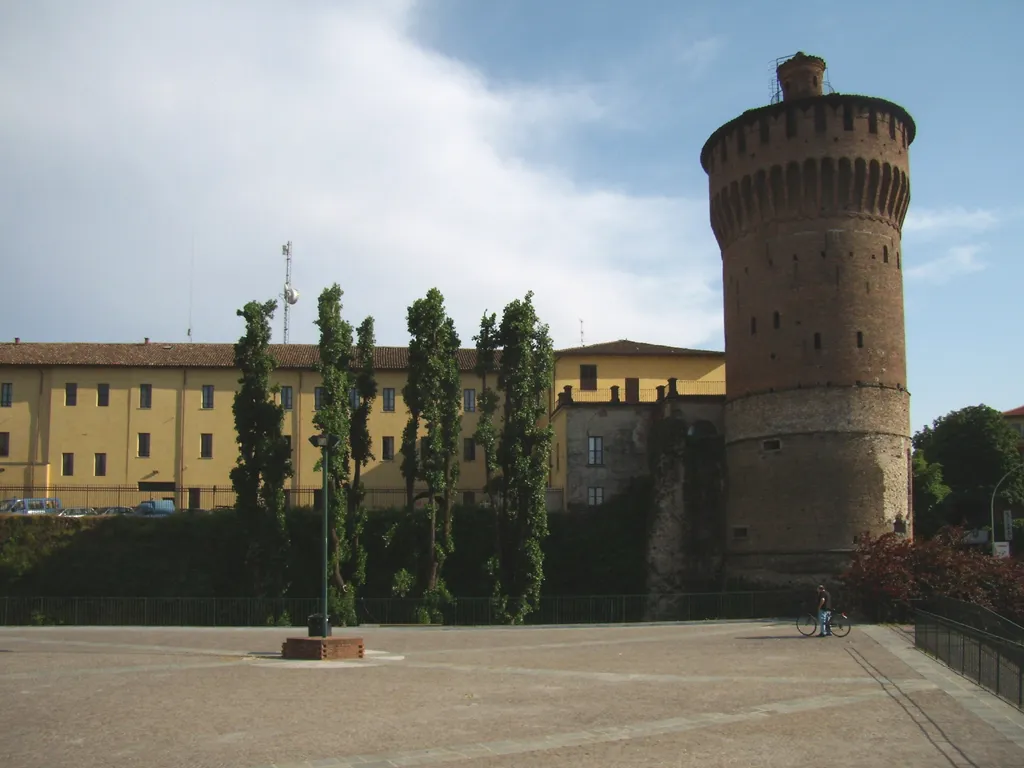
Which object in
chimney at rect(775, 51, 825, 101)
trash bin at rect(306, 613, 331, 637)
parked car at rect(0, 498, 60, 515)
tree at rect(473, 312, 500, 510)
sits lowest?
trash bin at rect(306, 613, 331, 637)

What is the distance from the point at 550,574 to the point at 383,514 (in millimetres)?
7655

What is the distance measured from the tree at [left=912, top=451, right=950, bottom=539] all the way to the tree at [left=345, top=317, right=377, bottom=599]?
1351 inches

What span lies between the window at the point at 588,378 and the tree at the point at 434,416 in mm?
15051

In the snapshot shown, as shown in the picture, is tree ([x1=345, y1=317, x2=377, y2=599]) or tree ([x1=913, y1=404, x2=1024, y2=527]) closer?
tree ([x1=345, y1=317, x2=377, y2=599])

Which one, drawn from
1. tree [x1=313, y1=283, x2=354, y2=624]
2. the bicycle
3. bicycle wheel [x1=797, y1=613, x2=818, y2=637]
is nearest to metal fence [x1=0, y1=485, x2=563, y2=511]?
tree [x1=313, y1=283, x2=354, y2=624]

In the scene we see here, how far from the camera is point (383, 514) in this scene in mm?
43812

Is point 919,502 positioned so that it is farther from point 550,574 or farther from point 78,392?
point 78,392

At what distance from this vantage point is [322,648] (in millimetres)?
22469

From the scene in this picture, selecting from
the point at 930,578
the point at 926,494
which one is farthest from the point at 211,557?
the point at 926,494

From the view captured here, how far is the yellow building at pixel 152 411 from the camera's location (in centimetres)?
5578

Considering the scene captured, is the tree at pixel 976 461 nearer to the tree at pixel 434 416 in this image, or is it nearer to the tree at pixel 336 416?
the tree at pixel 434 416

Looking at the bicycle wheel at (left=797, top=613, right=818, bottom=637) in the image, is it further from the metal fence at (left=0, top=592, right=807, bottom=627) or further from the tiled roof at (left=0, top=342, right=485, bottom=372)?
the tiled roof at (left=0, top=342, right=485, bottom=372)

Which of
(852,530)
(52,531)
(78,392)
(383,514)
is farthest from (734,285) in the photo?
(78,392)

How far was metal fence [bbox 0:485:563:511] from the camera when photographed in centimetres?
5369
